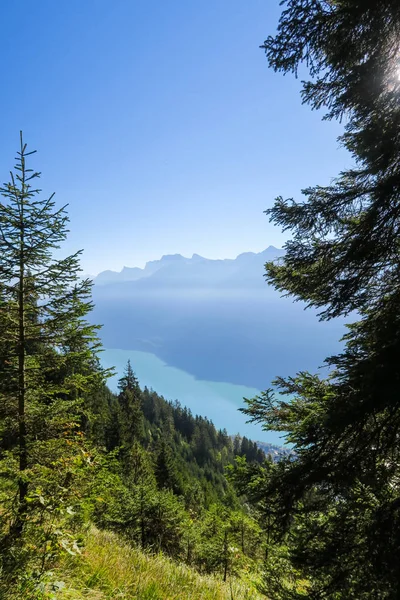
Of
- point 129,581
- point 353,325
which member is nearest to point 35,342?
point 129,581

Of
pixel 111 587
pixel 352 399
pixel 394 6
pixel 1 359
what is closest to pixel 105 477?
pixel 111 587

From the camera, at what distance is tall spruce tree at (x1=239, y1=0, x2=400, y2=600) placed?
279 centimetres

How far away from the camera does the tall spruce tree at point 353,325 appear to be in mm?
2785

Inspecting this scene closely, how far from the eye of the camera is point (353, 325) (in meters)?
4.53

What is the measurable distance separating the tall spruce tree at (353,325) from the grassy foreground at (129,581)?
52.3 inches

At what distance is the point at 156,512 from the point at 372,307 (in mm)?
14293

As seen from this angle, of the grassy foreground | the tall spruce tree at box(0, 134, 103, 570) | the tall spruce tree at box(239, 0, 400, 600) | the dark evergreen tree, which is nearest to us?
the tall spruce tree at box(239, 0, 400, 600)

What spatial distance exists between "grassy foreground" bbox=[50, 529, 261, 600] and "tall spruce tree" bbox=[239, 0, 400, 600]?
1.33 meters

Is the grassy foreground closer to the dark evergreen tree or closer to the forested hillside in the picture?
the forested hillside

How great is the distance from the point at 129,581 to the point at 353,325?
518 cm

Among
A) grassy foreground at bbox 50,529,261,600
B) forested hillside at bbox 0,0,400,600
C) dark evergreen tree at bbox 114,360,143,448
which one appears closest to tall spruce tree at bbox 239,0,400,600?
forested hillside at bbox 0,0,400,600

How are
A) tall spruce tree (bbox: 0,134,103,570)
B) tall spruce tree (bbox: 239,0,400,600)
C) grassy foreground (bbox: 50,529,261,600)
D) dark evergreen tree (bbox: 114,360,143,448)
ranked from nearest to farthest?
tall spruce tree (bbox: 239,0,400,600) → grassy foreground (bbox: 50,529,261,600) → tall spruce tree (bbox: 0,134,103,570) → dark evergreen tree (bbox: 114,360,143,448)

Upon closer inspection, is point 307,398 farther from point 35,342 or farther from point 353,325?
point 35,342

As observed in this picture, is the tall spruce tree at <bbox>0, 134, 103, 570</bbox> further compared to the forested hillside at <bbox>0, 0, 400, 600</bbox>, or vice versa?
the tall spruce tree at <bbox>0, 134, 103, 570</bbox>
